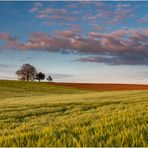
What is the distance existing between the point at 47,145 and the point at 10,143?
765 mm

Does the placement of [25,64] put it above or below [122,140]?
above

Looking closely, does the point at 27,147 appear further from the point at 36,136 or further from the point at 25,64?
the point at 25,64

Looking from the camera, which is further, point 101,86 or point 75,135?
point 101,86

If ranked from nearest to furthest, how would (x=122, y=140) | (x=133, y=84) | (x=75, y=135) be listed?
(x=122, y=140)
(x=75, y=135)
(x=133, y=84)

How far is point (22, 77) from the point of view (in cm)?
14188

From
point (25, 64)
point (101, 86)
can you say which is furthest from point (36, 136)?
point (25, 64)

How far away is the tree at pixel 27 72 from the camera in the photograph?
139750 millimetres

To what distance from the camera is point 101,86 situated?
11538 cm

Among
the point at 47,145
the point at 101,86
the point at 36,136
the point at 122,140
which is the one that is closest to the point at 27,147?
the point at 47,145

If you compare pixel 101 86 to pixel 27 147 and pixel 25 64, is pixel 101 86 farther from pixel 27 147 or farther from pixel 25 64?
pixel 27 147

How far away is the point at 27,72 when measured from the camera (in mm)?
141875

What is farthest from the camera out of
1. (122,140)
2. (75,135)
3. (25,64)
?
(25,64)

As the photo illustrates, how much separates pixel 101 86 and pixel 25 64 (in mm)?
40482

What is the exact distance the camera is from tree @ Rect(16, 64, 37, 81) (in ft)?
458
